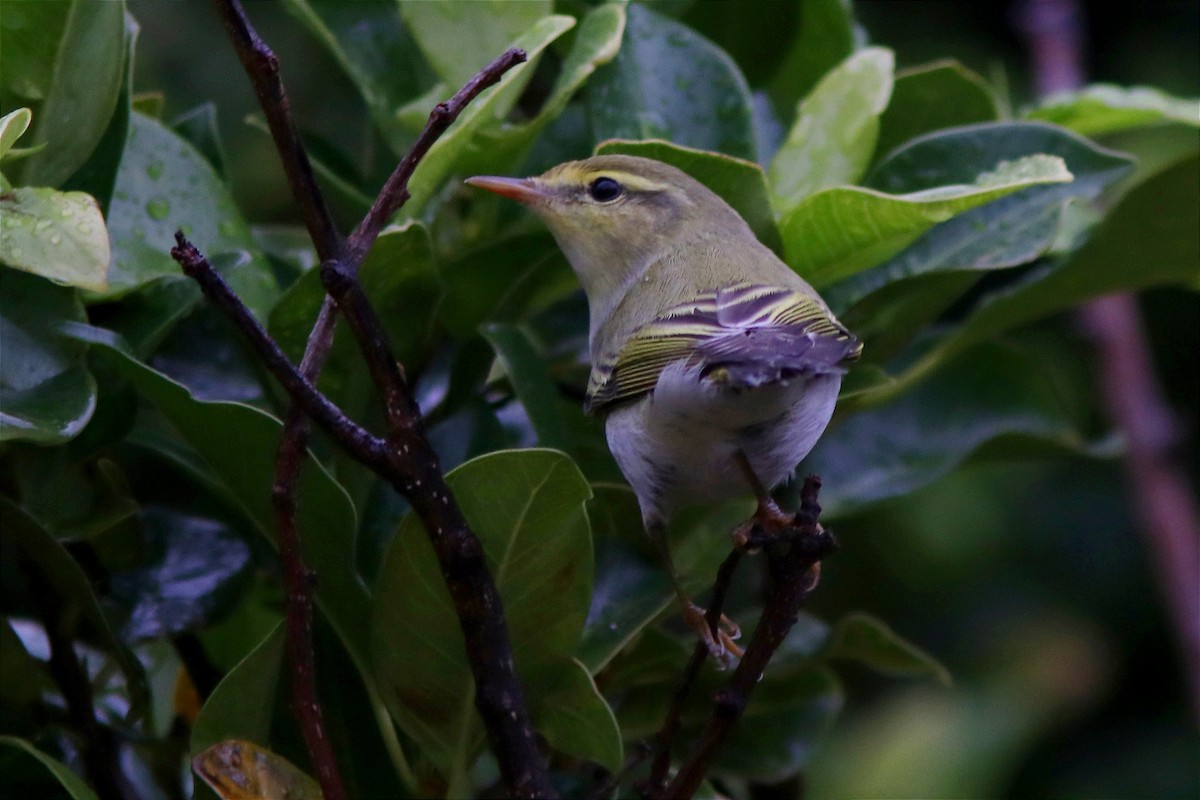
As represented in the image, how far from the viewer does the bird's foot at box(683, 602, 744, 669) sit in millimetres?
1853

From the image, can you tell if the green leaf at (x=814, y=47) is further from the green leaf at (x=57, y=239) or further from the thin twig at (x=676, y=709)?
the green leaf at (x=57, y=239)

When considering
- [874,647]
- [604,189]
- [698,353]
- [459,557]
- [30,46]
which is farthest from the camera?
[604,189]

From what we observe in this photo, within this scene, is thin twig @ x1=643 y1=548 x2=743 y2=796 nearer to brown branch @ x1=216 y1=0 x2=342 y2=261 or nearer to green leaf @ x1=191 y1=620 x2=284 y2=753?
green leaf @ x1=191 y1=620 x2=284 y2=753

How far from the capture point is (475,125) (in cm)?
204

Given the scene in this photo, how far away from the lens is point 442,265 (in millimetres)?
2217

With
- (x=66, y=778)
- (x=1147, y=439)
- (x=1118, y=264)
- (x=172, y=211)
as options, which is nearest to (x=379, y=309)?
(x=172, y=211)

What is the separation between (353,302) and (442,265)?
70 centimetres

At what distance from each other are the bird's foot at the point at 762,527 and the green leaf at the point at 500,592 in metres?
0.22

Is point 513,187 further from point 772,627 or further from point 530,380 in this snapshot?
point 772,627

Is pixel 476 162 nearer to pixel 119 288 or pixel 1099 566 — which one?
pixel 119 288

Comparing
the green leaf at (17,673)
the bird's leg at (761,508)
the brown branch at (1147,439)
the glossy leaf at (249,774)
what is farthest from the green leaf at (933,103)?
the brown branch at (1147,439)

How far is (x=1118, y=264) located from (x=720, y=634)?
0.96 meters

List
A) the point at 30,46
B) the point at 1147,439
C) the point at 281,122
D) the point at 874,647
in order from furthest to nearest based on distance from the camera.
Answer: the point at 1147,439 < the point at 874,647 < the point at 30,46 < the point at 281,122

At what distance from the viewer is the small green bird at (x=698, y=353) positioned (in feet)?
6.32
